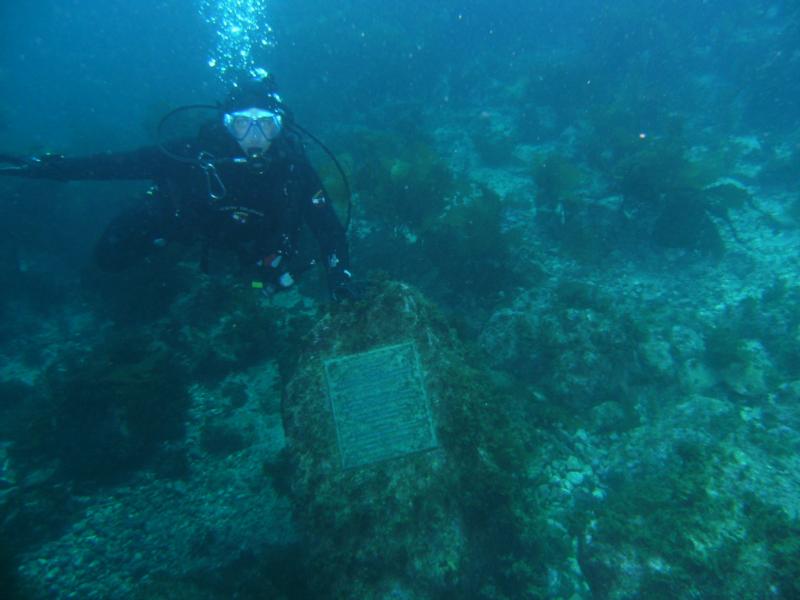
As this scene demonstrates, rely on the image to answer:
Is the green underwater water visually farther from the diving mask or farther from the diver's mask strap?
the diving mask

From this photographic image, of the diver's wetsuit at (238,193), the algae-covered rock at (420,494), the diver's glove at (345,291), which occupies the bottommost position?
the algae-covered rock at (420,494)

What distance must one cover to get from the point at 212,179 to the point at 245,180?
0.42 m

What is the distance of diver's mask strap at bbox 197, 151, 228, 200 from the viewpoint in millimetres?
5180

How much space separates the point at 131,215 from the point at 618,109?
46.4 feet

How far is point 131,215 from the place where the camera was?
6.23 meters

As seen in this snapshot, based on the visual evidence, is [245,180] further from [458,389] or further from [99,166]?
[458,389]

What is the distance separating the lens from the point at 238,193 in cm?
538

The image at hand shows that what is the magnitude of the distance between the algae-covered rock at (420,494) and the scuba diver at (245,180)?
5.80ft

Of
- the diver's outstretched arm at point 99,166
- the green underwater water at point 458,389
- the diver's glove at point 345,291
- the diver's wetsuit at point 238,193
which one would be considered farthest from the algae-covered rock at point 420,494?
the diver's outstretched arm at point 99,166

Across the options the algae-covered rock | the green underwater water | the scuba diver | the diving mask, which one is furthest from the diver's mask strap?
the algae-covered rock

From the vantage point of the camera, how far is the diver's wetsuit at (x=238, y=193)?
5297mm

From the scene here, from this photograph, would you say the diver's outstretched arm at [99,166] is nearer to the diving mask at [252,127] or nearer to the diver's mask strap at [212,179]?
the diver's mask strap at [212,179]

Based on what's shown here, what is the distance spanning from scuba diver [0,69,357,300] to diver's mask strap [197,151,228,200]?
0.01 metres

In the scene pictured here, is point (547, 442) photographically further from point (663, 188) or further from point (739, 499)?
point (663, 188)
